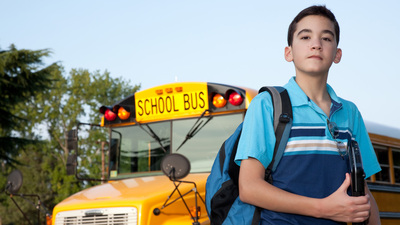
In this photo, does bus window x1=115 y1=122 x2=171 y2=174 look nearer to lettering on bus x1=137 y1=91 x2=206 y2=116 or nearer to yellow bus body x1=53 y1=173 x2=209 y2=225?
lettering on bus x1=137 y1=91 x2=206 y2=116

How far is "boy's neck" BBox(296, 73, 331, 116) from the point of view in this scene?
1.62 m

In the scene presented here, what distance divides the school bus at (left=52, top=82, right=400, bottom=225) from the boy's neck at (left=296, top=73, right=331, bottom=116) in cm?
290

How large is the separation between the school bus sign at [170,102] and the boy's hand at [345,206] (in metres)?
4.05

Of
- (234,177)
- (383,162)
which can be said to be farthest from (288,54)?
(383,162)

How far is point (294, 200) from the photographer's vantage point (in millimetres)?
1390

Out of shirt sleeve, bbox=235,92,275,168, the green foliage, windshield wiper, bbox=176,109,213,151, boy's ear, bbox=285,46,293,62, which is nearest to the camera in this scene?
shirt sleeve, bbox=235,92,275,168

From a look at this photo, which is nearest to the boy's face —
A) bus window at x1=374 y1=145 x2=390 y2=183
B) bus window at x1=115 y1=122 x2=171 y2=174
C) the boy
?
the boy

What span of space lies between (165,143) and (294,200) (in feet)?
14.1

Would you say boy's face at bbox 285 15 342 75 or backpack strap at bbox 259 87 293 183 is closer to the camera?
backpack strap at bbox 259 87 293 183

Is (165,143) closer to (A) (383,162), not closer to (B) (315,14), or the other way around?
(A) (383,162)

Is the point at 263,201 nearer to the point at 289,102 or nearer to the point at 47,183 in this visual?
the point at 289,102

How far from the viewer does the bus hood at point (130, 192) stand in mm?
4898

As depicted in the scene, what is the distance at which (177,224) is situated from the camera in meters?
4.75

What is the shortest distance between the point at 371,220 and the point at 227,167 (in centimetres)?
41
